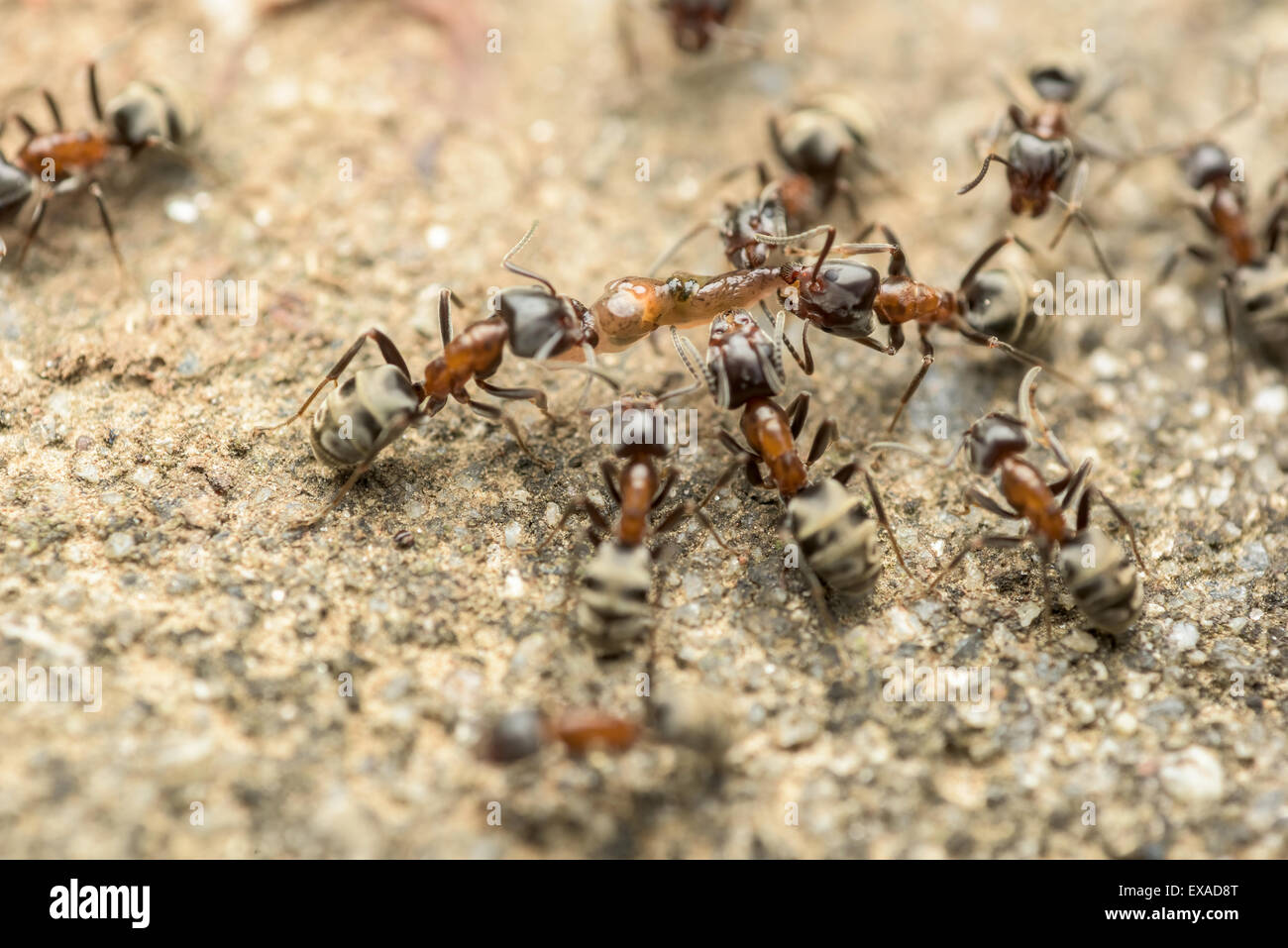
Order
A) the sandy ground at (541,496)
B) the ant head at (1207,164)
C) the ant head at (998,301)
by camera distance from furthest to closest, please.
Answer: the ant head at (1207,164) → the ant head at (998,301) → the sandy ground at (541,496)

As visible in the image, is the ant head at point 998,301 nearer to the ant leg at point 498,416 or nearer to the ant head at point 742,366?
the ant head at point 742,366

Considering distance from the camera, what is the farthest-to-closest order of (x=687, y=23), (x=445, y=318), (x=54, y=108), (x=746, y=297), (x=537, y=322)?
(x=687, y=23) < (x=54, y=108) < (x=746, y=297) < (x=445, y=318) < (x=537, y=322)

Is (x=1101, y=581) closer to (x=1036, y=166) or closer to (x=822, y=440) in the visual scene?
(x=822, y=440)

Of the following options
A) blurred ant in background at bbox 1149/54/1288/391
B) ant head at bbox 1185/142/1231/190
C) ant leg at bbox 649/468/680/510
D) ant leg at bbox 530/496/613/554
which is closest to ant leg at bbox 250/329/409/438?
ant leg at bbox 530/496/613/554

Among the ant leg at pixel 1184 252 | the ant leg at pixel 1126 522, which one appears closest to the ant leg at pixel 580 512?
the ant leg at pixel 1126 522

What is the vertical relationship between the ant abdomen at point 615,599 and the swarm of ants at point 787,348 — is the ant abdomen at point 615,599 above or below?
below

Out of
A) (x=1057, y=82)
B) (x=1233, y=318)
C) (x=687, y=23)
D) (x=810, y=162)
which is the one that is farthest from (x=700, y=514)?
(x=1057, y=82)

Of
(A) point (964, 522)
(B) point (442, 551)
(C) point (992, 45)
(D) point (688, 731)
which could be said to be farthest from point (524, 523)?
(C) point (992, 45)
